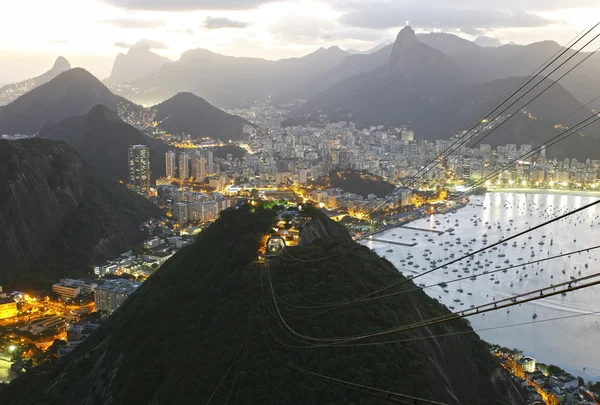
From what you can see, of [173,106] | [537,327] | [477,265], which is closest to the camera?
[537,327]

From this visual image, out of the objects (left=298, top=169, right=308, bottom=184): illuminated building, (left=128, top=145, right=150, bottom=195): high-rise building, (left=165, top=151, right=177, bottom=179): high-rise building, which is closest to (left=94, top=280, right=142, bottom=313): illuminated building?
(left=128, top=145, right=150, bottom=195): high-rise building

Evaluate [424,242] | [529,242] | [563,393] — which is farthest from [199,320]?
[529,242]

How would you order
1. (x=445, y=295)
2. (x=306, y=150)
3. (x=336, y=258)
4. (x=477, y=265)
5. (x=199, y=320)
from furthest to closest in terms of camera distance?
(x=306, y=150)
(x=477, y=265)
(x=445, y=295)
(x=336, y=258)
(x=199, y=320)

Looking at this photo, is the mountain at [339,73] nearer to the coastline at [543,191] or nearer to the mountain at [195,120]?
the mountain at [195,120]

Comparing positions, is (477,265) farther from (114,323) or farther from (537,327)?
(114,323)

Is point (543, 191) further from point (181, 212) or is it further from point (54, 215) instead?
point (54, 215)

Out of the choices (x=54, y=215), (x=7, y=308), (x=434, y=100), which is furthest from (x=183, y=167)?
(x=434, y=100)

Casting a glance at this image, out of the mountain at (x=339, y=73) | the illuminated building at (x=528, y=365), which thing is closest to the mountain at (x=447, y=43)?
the mountain at (x=339, y=73)
